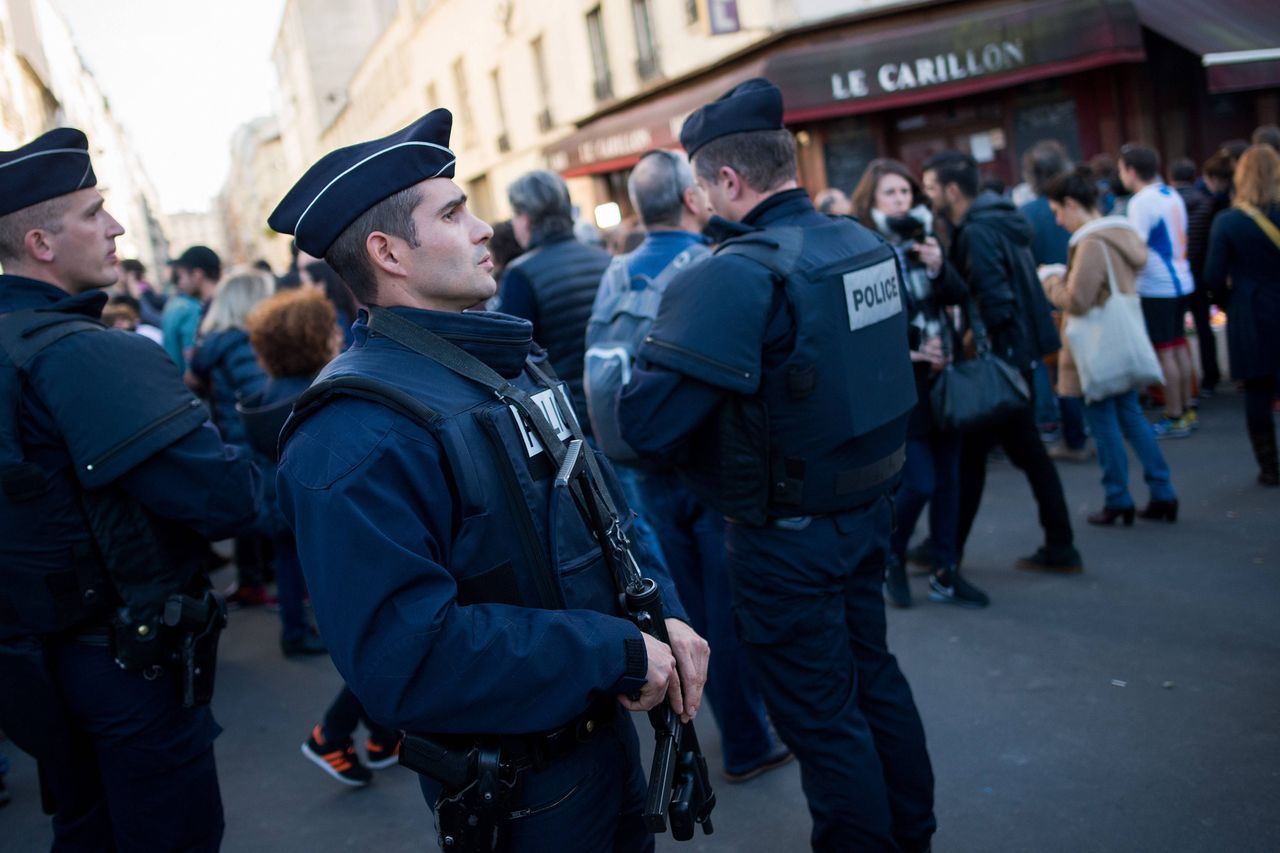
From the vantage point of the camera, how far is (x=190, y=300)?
731 cm

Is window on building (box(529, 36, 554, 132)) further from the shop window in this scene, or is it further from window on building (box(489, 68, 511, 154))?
the shop window

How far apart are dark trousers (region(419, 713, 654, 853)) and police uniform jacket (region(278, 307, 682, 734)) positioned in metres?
0.19

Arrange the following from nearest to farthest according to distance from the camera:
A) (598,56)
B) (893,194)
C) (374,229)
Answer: (374,229), (893,194), (598,56)

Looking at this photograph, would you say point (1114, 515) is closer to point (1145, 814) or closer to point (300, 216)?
point (1145, 814)

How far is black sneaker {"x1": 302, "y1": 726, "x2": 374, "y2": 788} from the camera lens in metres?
3.87

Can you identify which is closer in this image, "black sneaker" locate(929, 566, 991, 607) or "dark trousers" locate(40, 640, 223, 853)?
"dark trousers" locate(40, 640, 223, 853)

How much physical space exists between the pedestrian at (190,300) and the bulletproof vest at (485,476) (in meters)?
5.83

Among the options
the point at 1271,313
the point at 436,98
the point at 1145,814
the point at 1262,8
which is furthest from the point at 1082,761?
the point at 436,98

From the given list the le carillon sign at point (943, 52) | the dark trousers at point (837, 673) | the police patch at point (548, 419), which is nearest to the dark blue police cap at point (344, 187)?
the police patch at point (548, 419)

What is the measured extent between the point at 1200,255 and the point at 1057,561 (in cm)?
414

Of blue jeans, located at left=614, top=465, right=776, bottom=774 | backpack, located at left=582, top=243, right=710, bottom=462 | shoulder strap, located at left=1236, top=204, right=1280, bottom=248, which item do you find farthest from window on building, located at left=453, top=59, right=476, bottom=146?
blue jeans, located at left=614, top=465, right=776, bottom=774

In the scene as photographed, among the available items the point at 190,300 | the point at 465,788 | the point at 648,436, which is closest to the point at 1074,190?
the point at 648,436

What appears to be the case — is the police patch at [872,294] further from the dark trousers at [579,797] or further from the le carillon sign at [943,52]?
the le carillon sign at [943,52]

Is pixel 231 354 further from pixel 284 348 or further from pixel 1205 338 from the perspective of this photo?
pixel 1205 338
